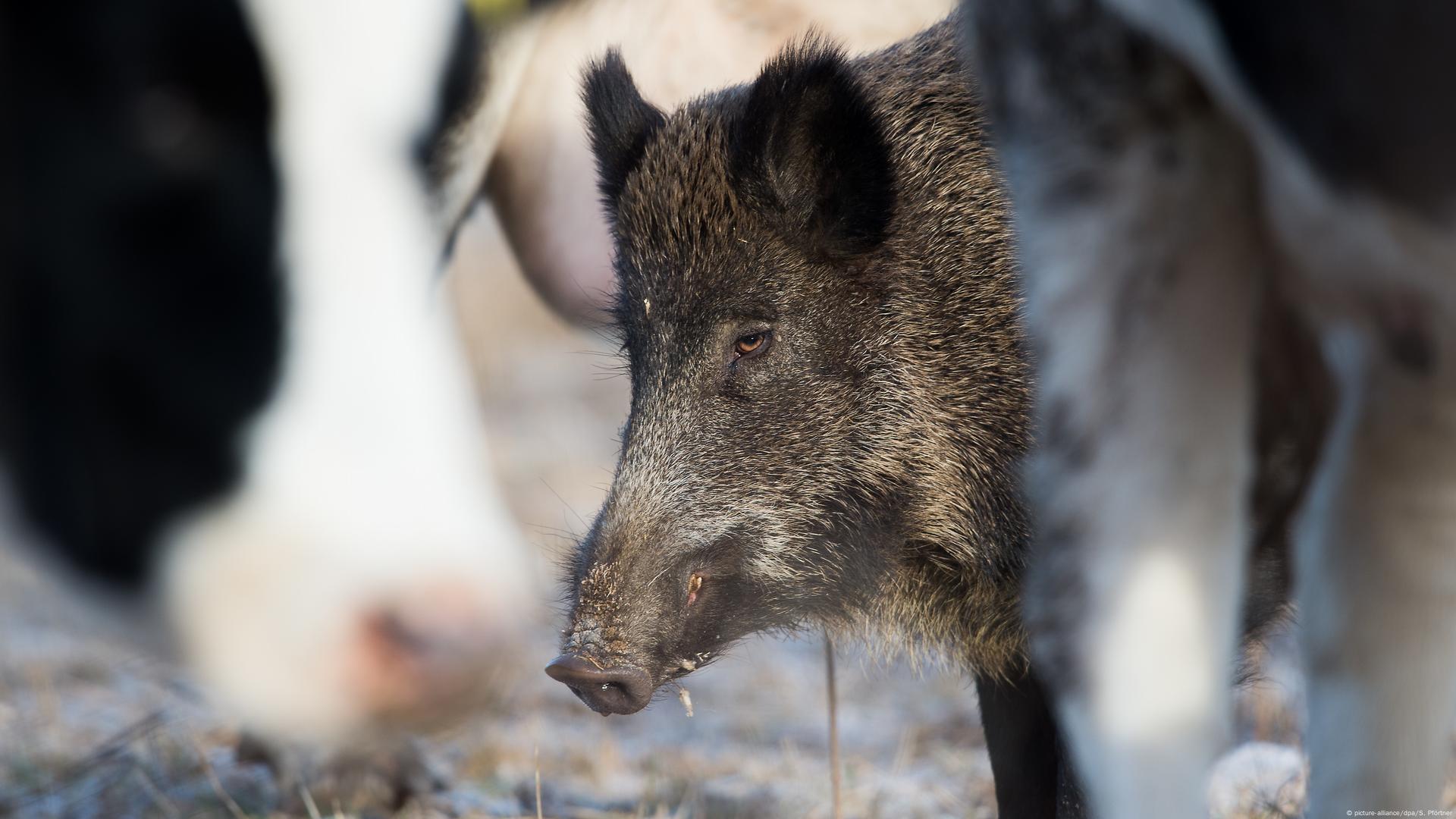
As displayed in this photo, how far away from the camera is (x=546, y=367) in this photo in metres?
12.0

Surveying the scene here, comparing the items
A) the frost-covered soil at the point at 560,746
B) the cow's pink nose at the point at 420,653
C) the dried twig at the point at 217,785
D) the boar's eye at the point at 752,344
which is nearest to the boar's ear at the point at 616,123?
the boar's eye at the point at 752,344

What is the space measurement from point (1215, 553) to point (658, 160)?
5.42 ft

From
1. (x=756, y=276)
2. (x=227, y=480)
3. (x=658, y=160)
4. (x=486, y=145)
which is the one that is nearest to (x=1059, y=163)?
(x=756, y=276)

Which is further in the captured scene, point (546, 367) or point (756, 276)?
point (546, 367)

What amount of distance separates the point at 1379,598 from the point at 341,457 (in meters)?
1.81

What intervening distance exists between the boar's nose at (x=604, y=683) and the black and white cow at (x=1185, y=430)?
33.9 inches

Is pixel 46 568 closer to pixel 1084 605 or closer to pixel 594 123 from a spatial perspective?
pixel 594 123

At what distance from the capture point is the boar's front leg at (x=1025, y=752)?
3.29 meters

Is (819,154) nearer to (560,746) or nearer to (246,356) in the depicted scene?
(246,356)

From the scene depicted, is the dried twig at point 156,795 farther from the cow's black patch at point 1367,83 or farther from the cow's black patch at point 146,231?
the cow's black patch at point 1367,83

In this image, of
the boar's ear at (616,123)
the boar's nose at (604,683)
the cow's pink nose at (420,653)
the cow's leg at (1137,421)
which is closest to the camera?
the cow's leg at (1137,421)

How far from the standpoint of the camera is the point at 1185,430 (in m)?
2.31

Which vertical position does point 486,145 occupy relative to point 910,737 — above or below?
above

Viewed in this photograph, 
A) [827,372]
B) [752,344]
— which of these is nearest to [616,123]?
[752,344]
